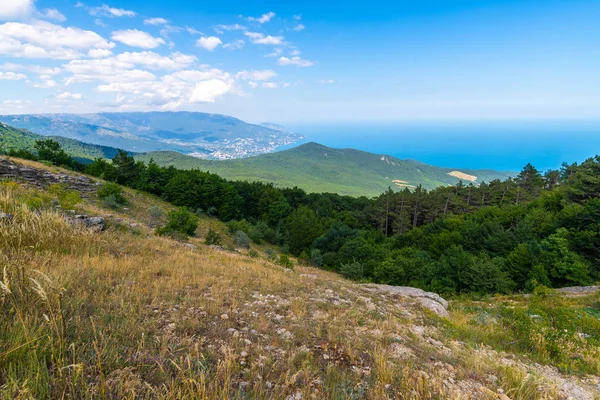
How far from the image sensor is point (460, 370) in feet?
13.6

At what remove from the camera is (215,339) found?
12.5ft

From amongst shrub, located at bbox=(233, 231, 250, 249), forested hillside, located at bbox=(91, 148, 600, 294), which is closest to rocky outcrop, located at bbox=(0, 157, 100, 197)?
forested hillside, located at bbox=(91, 148, 600, 294)

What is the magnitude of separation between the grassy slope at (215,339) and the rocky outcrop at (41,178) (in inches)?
864

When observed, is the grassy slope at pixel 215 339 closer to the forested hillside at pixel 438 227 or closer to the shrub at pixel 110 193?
the forested hillside at pixel 438 227

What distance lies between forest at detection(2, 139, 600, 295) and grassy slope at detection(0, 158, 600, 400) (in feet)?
40.0

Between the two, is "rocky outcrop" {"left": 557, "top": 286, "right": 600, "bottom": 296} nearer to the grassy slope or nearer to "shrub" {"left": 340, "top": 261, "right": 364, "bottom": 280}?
the grassy slope

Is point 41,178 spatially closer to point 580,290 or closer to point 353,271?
point 353,271

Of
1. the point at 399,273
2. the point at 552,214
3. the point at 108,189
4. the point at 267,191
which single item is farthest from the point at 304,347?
the point at 267,191

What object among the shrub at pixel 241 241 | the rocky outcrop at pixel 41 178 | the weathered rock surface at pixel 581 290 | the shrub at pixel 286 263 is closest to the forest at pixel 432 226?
the weathered rock surface at pixel 581 290

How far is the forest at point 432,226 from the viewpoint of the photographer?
20045 mm

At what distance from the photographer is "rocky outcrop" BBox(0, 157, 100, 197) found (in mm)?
23062

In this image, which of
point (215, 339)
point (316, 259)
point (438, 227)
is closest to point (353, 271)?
point (316, 259)

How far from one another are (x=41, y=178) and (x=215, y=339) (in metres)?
32.1

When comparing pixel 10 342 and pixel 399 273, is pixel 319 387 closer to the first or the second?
pixel 10 342
